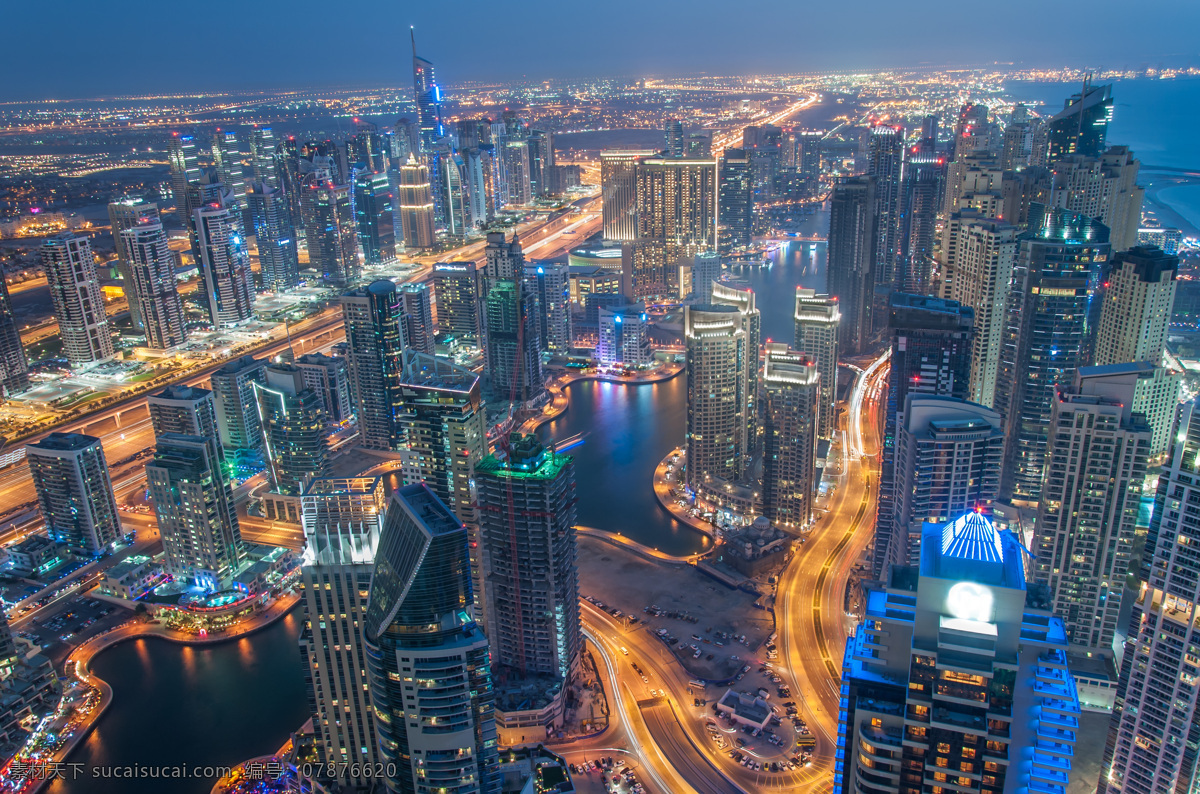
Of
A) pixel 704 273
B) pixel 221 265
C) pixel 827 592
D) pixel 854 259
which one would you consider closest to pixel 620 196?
pixel 704 273

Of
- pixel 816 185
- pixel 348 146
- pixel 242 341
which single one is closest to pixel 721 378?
pixel 242 341

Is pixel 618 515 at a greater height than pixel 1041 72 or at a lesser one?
lesser

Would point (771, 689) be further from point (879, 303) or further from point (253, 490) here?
point (879, 303)

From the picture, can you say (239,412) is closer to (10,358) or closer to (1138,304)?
(10,358)

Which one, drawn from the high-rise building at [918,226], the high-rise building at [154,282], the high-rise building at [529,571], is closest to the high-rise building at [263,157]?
the high-rise building at [154,282]

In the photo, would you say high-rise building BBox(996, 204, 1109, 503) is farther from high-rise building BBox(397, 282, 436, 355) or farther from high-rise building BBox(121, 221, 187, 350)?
high-rise building BBox(121, 221, 187, 350)

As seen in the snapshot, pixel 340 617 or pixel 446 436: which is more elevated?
pixel 446 436
